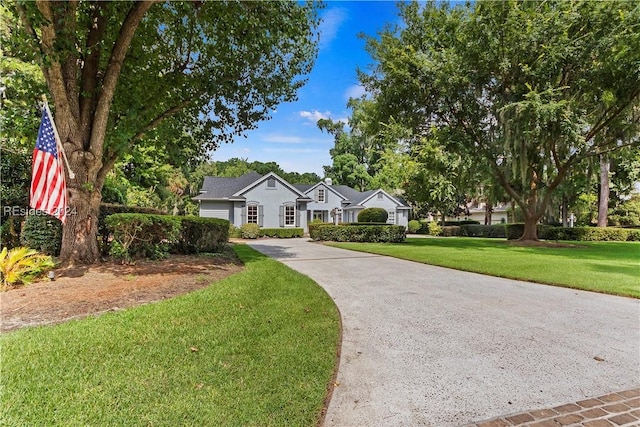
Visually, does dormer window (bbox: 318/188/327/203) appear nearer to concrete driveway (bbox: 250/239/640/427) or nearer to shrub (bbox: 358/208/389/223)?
shrub (bbox: 358/208/389/223)

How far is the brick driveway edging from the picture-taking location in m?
2.38

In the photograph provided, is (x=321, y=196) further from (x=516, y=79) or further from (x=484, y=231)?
(x=516, y=79)

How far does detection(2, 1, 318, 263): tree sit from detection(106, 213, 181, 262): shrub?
0.43 m

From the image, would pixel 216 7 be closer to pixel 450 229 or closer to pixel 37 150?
pixel 37 150

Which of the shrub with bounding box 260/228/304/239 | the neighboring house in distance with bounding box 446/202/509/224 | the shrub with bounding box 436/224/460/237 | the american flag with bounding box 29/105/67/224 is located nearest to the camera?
the american flag with bounding box 29/105/67/224

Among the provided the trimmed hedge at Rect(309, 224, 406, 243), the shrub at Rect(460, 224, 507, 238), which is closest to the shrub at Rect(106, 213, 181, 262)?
the trimmed hedge at Rect(309, 224, 406, 243)

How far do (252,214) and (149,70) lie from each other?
16.6 m

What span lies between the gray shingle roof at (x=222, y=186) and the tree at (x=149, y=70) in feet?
45.9

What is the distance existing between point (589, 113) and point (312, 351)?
1905cm

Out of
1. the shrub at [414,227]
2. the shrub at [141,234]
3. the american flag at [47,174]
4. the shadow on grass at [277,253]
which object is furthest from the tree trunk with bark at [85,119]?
the shrub at [414,227]

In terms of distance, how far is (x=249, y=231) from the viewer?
2219 cm

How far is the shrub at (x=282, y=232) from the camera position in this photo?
23.3 m

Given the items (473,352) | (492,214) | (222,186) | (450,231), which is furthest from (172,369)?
(492,214)

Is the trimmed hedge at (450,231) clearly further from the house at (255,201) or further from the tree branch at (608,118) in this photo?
the tree branch at (608,118)
